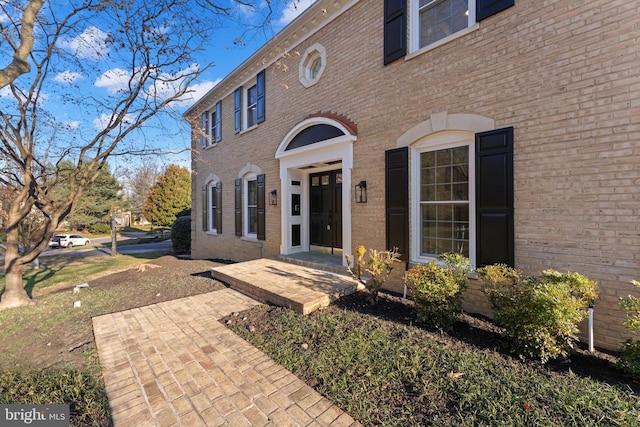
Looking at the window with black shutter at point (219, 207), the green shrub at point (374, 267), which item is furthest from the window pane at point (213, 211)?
the green shrub at point (374, 267)

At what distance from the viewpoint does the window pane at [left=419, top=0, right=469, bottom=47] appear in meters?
4.61

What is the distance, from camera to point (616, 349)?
3.21 metres

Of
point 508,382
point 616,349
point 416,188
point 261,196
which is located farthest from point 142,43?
point 616,349

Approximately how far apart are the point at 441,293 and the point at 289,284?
2807mm

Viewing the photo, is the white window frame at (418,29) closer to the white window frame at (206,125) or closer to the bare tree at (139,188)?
the white window frame at (206,125)

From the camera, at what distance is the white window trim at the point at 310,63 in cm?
682

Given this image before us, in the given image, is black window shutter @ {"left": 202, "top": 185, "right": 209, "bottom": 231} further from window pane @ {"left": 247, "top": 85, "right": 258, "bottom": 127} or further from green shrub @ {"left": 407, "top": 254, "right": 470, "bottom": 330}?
green shrub @ {"left": 407, "top": 254, "right": 470, "bottom": 330}

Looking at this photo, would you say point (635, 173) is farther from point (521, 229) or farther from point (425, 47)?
point (425, 47)

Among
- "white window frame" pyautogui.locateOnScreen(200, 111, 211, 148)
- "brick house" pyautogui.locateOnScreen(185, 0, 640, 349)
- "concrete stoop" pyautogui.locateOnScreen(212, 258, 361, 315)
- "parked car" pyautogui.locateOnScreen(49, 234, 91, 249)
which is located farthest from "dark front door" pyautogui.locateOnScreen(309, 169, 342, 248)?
"parked car" pyautogui.locateOnScreen(49, 234, 91, 249)

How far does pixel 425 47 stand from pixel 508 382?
5.01 metres

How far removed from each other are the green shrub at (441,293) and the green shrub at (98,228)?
134 feet

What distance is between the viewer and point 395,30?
17.2 feet

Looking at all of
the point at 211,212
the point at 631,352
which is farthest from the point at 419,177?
the point at 211,212

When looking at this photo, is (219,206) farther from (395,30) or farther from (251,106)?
(395,30)
